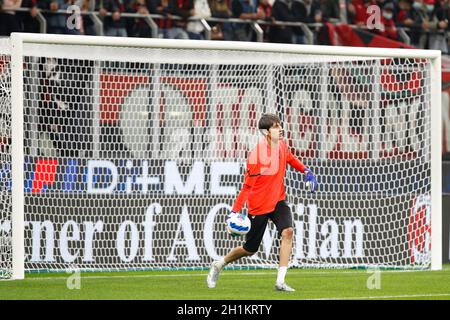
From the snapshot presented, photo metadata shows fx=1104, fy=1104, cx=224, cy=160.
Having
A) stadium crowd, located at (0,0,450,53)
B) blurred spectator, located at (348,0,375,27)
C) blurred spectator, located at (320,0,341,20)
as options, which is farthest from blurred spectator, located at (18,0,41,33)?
blurred spectator, located at (348,0,375,27)

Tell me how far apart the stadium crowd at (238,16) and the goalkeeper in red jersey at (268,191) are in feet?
25.3

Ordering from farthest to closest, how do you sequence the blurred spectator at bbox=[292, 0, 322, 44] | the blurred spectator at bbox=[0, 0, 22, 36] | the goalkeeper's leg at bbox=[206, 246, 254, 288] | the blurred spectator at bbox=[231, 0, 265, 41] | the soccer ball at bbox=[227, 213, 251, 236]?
the blurred spectator at bbox=[292, 0, 322, 44]
the blurred spectator at bbox=[231, 0, 265, 41]
the blurred spectator at bbox=[0, 0, 22, 36]
the goalkeeper's leg at bbox=[206, 246, 254, 288]
the soccer ball at bbox=[227, 213, 251, 236]

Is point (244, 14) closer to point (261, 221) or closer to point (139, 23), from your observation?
point (139, 23)

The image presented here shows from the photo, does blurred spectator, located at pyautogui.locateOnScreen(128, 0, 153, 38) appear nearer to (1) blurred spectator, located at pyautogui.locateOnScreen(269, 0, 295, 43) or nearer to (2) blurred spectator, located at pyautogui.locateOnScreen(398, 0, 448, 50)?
(1) blurred spectator, located at pyautogui.locateOnScreen(269, 0, 295, 43)

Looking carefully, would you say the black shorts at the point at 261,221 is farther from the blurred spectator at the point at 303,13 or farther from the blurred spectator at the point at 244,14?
the blurred spectator at the point at 303,13

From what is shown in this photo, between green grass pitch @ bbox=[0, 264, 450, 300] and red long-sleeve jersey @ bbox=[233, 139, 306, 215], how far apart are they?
0.88 m

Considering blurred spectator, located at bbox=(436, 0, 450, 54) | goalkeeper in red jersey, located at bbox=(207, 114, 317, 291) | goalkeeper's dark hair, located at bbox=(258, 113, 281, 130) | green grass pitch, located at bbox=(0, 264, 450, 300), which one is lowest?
green grass pitch, located at bbox=(0, 264, 450, 300)

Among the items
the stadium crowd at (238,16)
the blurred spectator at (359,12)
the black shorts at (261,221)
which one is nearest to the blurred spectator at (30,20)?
the stadium crowd at (238,16)

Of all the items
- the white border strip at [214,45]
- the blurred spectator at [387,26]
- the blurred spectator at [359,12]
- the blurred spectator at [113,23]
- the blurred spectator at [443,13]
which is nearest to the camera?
the white border strip at [214,45]

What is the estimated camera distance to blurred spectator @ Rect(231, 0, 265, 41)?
20.0 metres

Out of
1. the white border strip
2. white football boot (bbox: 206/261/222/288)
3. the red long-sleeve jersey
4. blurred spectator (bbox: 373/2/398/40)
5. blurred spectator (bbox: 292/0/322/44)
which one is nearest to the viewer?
the red long-sleeve jersey

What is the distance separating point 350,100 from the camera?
611 inches

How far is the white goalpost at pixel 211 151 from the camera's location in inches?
565

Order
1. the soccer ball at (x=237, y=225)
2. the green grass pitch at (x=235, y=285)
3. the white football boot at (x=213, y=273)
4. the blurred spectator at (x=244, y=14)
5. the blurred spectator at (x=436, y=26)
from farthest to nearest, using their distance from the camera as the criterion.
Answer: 1. the blurred spectator at (x=436, y=26)
2. the blurred spectator at (x=244, y=14)
3. the white football boot at (x=213, y=273)
4. the soccer ball at (x=237, y=225)
5. the green grass pitch at (x=235, y=285)
